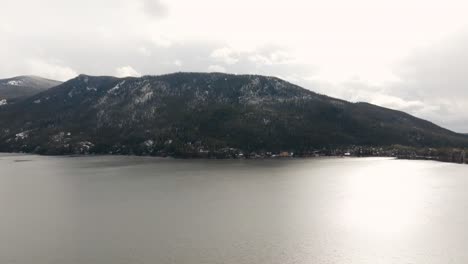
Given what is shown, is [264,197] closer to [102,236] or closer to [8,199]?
[102,236]

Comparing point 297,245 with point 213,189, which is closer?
point 297,245

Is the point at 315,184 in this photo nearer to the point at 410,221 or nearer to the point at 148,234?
the point at 410,221

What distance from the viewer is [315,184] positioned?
149 m

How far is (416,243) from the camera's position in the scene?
71688 mm

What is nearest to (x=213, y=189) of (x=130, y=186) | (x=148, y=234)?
(x=130, y=186)

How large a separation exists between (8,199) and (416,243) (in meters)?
117

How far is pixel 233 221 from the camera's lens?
88000mm

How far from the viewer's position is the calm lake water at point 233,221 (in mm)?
64750

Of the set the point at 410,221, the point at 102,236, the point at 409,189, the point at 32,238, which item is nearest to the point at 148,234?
the point at 102,236

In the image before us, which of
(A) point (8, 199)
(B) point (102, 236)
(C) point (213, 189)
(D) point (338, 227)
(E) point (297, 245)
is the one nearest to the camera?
(E) point (297, 245)

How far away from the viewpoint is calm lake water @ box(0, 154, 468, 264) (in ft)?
212

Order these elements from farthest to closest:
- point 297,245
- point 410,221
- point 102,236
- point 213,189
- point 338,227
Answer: point 213,189 < point 410,221 < point 338,227 < point 102,236 < point 297,245

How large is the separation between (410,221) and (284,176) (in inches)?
3502

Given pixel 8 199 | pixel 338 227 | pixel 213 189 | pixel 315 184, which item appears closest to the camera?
pixel 338 227
